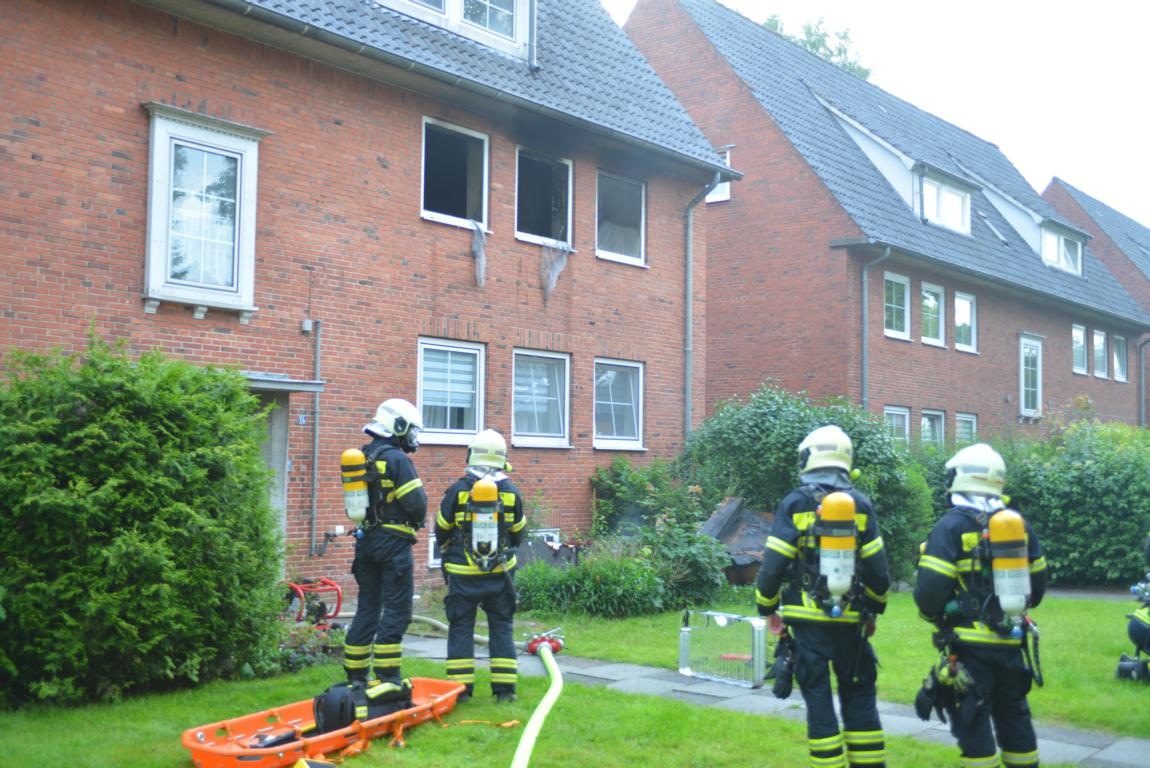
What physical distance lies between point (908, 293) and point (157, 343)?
17114 millimetres

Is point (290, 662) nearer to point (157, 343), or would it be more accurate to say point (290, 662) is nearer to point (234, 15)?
point (157, 343)

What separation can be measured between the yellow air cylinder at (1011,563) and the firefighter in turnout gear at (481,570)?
3.43 meters

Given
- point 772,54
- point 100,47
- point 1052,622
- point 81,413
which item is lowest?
point 1052,622

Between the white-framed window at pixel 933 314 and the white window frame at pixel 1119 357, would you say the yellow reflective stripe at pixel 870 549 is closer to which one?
the white-framed window at pixel 933 314

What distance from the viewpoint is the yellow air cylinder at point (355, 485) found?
7602mm

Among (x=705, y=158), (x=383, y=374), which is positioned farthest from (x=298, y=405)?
(x=705, y=158)

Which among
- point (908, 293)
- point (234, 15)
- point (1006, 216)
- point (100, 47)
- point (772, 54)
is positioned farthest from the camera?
point (1006, 216)

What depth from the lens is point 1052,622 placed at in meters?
12.4

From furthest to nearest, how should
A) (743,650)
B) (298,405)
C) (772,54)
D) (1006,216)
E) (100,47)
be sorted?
(1006,216) → (772,54) → (298,405) → (100,47) → (743,650)

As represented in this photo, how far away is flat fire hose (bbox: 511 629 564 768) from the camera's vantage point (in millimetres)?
5715

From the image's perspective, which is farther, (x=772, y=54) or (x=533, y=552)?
(x=772, y=54)

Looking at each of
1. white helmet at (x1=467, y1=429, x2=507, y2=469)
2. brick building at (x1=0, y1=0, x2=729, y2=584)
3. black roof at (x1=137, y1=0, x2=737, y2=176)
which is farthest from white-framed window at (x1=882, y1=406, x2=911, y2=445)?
white helmet at (x1=467, y1=429, x2=507, y2=469)

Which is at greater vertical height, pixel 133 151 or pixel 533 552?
pixel 133 151

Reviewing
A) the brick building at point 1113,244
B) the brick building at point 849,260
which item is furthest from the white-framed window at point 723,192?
the brick building at point 1113,244
